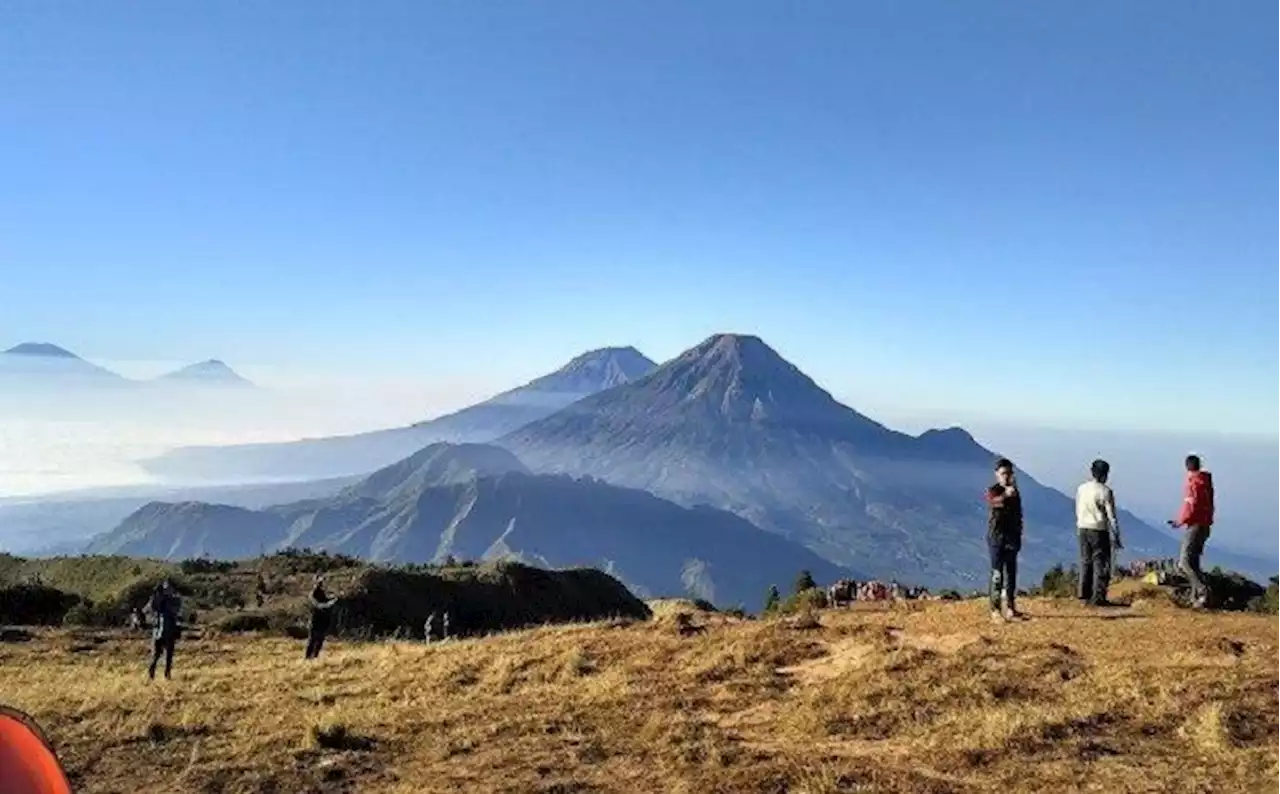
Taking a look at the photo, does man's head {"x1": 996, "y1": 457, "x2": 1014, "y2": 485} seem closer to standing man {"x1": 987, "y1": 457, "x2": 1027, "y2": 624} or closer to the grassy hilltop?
standing man {"x1": 987, "y1": 457, "x2": 1027, "y2": 624}

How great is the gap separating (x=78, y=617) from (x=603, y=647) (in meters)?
28.0

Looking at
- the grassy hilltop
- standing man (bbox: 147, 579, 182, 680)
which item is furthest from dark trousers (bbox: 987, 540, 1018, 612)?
the grassy hilltop

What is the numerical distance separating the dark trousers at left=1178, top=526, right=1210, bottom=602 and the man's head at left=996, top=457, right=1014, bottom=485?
9.15 ft

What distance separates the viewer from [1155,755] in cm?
1027

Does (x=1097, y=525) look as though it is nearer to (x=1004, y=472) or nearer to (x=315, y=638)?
(x=1004, y=472)

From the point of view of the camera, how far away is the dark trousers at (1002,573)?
15.8 metres

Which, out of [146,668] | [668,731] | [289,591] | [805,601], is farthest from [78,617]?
[668,731]

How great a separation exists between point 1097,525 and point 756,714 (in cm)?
632

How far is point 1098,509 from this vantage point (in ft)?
50.7

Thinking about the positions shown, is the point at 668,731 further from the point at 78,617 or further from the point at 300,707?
the point at 78,617

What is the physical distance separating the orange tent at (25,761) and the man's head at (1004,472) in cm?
1294

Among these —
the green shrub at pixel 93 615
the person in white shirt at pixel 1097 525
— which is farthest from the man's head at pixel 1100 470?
the green shrub at pixel 93 615

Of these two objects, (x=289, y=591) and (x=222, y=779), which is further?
(x=289, y=591)

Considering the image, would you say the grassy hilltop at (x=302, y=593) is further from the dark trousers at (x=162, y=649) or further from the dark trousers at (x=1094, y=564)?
the dark trousers at (x=1094, y=564)
